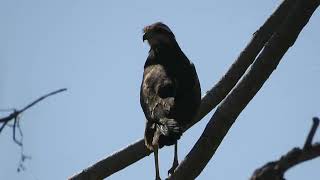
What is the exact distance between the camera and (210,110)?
23.4ft

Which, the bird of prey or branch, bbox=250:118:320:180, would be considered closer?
branch, bbox=250:118:320:180

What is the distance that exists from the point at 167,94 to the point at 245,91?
1737 millimetres

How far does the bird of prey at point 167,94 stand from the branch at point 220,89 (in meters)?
0.19

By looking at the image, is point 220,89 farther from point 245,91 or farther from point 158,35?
point 158,35

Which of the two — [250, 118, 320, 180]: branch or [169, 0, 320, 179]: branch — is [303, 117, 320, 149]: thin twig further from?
[169, 0, 320, 179]: branch

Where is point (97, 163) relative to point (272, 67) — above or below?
below

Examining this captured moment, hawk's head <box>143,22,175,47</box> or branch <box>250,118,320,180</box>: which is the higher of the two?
hawk's head <box>143,22,175,47</box>

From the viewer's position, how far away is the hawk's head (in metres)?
8.65

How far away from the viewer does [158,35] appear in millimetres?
8789

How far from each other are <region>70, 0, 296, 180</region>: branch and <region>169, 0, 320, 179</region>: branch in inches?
52.0

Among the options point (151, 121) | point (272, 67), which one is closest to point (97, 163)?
point (151, 121)

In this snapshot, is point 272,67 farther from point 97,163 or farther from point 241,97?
point 97,163

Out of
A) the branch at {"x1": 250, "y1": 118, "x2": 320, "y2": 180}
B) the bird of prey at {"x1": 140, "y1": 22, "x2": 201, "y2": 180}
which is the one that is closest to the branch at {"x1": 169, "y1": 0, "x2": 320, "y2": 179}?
the bird of prey at {"x1": 140, "y1": 22, "x2": 201, "y2": 180}

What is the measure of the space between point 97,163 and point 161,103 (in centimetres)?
94
